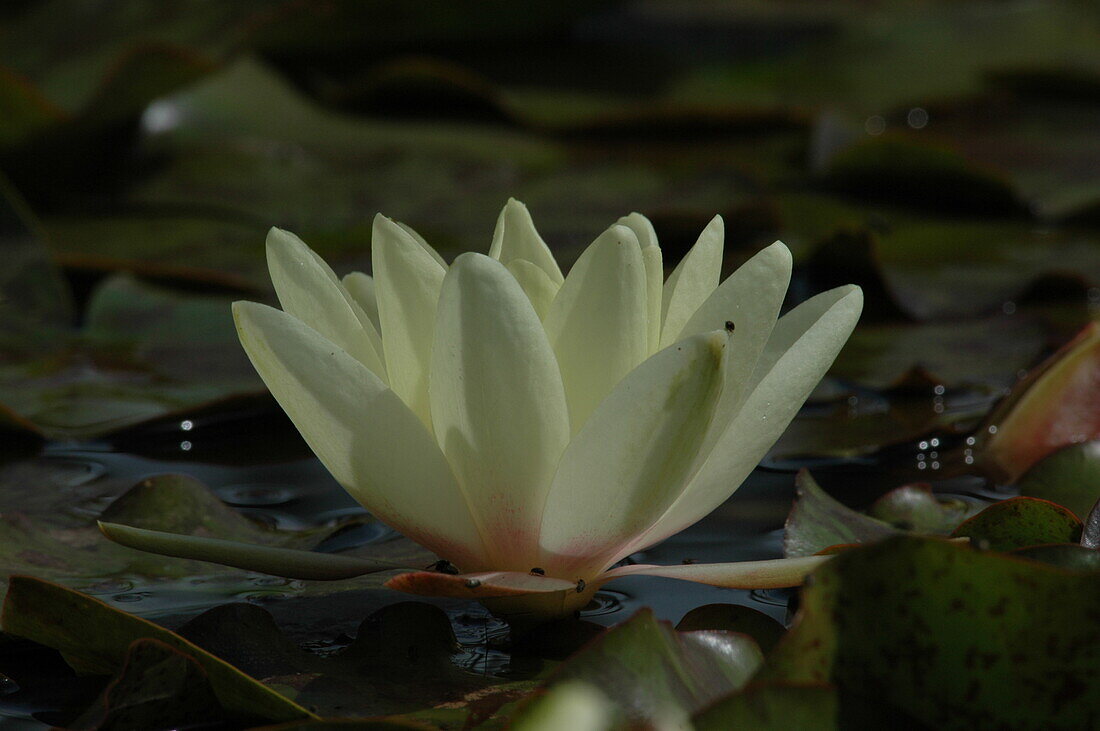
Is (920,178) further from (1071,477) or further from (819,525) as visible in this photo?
(819,525)

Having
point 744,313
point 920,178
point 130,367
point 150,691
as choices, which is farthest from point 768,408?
point 920,178

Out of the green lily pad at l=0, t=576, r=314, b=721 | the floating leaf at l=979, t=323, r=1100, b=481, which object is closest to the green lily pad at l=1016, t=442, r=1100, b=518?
the floating leaf at l=979, t=323, r=1100, b=481

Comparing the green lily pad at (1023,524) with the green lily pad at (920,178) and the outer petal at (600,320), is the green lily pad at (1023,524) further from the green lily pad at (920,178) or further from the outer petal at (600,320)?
the green lily pad at (920,178)

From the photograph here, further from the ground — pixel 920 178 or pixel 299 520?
pixel 920 178

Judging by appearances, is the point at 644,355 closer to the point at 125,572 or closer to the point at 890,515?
the point at 890,515

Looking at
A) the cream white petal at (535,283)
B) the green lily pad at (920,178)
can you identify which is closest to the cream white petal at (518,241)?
the cream white petal at (535,283)

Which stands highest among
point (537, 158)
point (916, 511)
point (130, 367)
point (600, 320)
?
point (537, 158)
